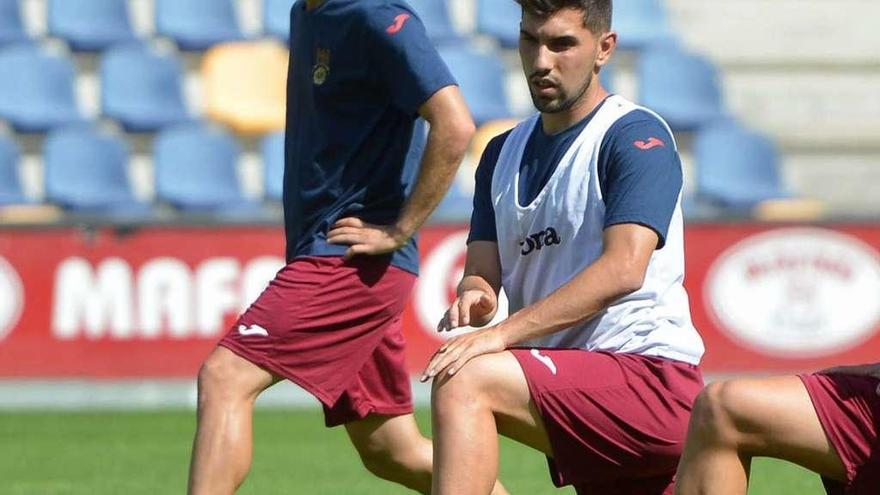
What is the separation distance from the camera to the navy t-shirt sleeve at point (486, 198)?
15.1 ft

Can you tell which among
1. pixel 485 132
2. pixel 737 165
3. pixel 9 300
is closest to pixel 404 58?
pixel 9 300

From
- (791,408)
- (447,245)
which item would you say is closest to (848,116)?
(447,245)

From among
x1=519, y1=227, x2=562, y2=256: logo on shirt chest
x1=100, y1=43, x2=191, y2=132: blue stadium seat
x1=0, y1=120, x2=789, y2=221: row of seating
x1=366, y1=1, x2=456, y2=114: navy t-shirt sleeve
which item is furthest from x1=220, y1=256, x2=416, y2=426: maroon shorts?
x1=100, y1=43, x2=191, y2=132: blue stadium seat

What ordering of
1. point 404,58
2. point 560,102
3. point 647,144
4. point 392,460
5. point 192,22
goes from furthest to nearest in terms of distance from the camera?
point 192,22 → point 392,460 → point 404,58 → point 560,102 → point 647,144

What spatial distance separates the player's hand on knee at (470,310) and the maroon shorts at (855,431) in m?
0.93

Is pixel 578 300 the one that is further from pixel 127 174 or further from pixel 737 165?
pixel 737 165

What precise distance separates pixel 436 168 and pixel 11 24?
968 cm

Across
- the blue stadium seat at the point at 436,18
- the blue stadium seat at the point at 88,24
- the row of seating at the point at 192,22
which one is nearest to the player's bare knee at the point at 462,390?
the row of seating at the point at 192,22

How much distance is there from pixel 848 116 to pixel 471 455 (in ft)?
38.6

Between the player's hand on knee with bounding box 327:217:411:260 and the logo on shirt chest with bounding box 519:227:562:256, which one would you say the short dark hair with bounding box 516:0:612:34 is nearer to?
the logo on shirt chest with bounding box 519:227:562:256

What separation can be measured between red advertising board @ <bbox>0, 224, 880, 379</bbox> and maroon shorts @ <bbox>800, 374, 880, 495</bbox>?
23.1 ft

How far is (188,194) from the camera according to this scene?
42.2 feet

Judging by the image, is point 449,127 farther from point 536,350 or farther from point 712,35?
point 712,35

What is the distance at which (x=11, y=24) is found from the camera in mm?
13836
